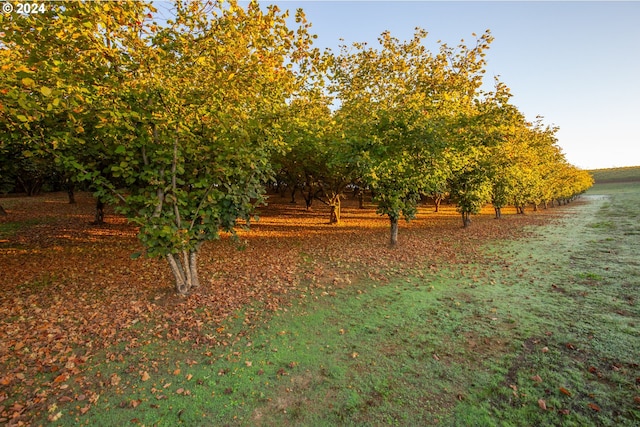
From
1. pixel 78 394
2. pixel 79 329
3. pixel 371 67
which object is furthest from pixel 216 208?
pixel 371 67

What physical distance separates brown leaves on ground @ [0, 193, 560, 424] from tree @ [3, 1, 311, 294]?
4.53 ft

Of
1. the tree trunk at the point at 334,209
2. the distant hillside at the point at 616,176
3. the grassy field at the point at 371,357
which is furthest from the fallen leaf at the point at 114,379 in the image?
the distant hillside at the point at 616,176

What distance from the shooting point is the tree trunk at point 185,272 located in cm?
732

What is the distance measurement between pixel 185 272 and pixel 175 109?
400cm

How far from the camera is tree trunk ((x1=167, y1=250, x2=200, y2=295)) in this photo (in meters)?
7.32

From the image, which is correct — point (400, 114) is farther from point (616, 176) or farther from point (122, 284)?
point (616, 176)

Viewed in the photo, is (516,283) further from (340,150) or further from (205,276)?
(205,276)

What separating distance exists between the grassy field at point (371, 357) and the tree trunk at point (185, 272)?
0.42 m

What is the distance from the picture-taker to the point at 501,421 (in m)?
3.64

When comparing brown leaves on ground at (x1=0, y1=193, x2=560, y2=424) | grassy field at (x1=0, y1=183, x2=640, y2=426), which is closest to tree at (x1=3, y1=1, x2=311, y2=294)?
brown leaves on ground at (x1=0, y1=193, x2=560, y2=424)

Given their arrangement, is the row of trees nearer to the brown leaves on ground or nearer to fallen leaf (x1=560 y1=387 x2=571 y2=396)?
the brown leaves on ground

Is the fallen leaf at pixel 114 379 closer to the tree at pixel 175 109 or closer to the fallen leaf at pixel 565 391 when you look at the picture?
the tree at pixel 175 109

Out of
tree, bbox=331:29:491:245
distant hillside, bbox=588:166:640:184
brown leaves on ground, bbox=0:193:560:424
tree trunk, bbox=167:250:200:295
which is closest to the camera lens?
brown leaves on ground, bbox=0:193:560:424

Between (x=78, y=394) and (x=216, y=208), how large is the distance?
4.04 m
